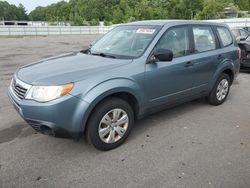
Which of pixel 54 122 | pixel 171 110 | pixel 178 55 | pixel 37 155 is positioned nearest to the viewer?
pixel 54 122

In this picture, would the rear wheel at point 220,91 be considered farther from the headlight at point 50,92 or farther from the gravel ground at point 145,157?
the headlight at point 50,92

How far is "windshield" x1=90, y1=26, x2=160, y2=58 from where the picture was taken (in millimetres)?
4043

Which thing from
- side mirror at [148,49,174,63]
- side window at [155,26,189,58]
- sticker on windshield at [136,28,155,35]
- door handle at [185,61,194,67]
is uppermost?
sticker on windshield at [136,28,155,35]

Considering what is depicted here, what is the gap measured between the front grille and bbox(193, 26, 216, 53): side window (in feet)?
9.63

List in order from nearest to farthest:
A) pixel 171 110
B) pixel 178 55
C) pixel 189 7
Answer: pixel 178 55 < pixel 171 110 < pixel 189 7

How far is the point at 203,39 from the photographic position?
4949mm

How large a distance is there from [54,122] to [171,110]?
2.71 m

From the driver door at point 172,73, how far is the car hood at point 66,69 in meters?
0.48

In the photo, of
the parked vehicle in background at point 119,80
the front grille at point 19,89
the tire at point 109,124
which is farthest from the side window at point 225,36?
the front grille at point 19,89

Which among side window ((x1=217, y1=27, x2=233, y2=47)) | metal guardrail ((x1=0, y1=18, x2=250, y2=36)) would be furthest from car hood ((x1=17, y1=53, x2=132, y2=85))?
metal guardrail ((x1=0, y1=18, x2=250, y2=36))

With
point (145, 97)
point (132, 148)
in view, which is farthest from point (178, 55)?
point (132, 148)

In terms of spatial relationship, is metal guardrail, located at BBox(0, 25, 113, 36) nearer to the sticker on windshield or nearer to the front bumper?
the sticker on windshield

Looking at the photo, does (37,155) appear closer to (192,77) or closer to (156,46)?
(156,46)

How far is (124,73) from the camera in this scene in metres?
3.61
